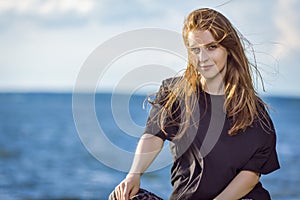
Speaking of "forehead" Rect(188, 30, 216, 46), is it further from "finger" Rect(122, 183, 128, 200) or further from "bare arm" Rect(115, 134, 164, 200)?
"finger" Rect(122, 183, 128, 200)

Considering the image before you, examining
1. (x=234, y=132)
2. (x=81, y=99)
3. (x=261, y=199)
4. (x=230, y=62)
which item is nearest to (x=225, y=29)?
(x=230, y=62)

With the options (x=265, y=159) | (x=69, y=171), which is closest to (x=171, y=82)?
(x=265, y=159)

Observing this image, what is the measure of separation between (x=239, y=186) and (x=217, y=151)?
0.67ft

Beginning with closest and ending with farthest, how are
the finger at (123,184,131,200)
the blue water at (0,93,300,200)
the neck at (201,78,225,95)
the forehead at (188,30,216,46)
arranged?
the finger at (123,184,131,200) → the forehead at (188,30,216,46) → the neck at (201,78,225,95) → the blue water at (0,93,300,200)

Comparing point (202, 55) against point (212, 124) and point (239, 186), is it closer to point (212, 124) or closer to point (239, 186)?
point (212, 124)

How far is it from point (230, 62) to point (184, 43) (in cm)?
25

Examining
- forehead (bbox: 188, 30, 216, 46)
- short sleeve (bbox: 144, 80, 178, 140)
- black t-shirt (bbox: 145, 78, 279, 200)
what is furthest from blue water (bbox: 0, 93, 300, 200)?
forehead (bbox: 188, 30, 216, 46)

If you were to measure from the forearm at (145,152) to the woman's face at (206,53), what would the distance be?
41 centimetres

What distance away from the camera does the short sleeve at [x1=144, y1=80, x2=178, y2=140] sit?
12.3 ft

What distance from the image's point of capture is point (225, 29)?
371 cm

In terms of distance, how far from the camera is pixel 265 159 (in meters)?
3.75

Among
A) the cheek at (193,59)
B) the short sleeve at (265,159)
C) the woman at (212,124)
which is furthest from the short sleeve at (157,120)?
the short sleeve at (265,159)

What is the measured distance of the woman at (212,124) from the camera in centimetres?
372

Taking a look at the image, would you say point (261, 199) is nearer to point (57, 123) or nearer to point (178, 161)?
point (178, 161)
